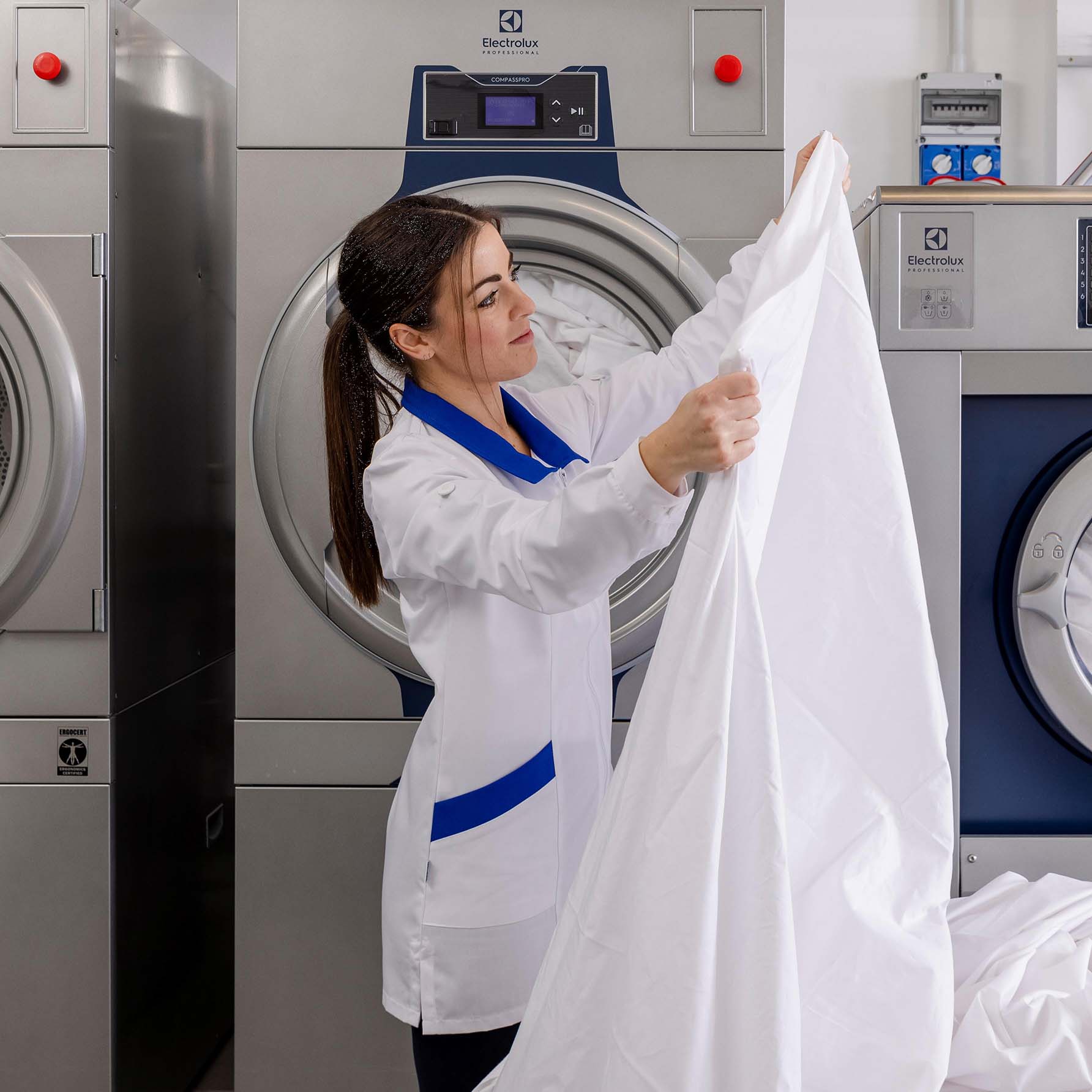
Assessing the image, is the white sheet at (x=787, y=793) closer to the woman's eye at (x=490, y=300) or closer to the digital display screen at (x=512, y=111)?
the woman's eye at (x=490, y=300)

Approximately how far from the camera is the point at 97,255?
4.78 ft

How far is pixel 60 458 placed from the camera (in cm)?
146

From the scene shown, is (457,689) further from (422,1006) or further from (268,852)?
(268,852)

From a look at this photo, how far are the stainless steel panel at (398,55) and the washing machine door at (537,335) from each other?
0.16 m

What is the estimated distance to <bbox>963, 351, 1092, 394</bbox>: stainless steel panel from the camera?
4.58 feet

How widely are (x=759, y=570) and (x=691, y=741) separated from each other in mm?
209

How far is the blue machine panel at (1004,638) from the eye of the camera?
4.66 feet

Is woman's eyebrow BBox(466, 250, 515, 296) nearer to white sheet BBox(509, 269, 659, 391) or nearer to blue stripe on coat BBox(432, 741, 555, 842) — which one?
white sheet BBox(509, 269, 659, 391)

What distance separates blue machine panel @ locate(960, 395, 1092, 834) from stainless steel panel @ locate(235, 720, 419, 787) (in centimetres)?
82

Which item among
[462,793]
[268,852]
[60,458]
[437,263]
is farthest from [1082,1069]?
[60,458]

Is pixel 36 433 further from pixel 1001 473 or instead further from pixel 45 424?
pixel 1001 473

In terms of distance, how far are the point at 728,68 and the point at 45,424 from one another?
3.69ft

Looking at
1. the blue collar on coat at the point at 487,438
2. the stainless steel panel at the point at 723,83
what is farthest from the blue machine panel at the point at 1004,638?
the blue collar on coat at the point at 487,438

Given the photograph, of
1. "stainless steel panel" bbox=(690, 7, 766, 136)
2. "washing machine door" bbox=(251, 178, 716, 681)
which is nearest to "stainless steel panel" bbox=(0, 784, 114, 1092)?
"washing machine door" bbox=(251, 178, 716, 681)
